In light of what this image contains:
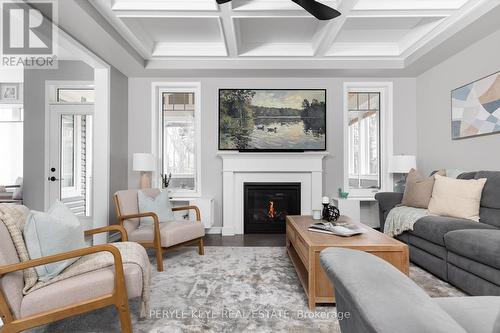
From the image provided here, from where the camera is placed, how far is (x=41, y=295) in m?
1.58

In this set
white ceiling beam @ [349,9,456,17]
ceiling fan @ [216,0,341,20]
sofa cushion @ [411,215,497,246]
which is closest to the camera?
ceiling fan @ [216,0,341,20]

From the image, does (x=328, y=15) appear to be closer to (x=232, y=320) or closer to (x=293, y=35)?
(x=293, y=35)

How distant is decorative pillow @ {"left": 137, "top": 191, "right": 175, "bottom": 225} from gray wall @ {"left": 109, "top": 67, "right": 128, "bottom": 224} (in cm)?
108

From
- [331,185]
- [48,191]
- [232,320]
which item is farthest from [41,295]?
[331,185]

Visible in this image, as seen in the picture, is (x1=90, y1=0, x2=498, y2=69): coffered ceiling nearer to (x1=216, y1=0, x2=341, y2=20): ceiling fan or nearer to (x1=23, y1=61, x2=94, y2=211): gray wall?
(x1=216, y1=0, x2=341, y2=20): ceiling fan

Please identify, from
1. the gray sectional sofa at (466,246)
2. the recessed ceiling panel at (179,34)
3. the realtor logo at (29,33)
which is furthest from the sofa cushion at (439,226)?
the realtor logo at (29,33)

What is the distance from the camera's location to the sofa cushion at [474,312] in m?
0.98

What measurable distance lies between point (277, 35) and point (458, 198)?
9.76ft

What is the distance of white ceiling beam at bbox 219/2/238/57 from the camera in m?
3.05

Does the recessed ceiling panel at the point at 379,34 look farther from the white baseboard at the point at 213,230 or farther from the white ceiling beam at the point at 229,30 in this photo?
the white baseboard at the point at 213,230

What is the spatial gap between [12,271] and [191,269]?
1.66 metres

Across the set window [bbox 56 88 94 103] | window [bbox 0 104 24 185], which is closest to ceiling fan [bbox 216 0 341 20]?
window [bbox 56 88 94 103]

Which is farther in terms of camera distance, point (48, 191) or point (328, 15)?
point (48, 191)

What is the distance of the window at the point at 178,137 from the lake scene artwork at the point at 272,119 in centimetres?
58
